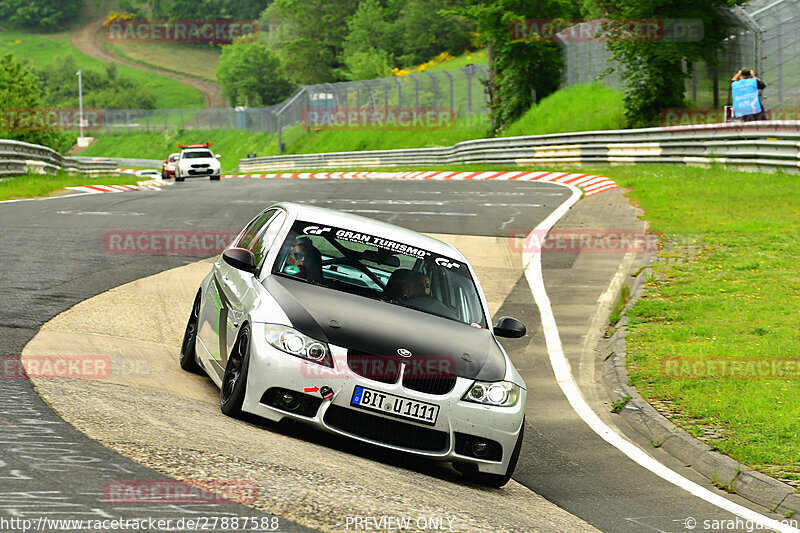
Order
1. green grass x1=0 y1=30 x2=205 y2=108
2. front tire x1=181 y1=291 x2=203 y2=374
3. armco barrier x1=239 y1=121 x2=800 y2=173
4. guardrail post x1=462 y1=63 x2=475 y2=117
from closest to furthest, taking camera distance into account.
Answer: front tire x1=181 y1=291 x2=203 y2=374 < armco barrier x1=239 y1=121 x2=800 y2=173 < guardrail post x1=462 y1=63 x2=475 y2=117 < green grass x1=0 y1=30 x2=205 y2=108

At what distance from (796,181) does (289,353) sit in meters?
17.7

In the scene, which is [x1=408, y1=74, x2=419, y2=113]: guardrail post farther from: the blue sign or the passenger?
the passenger

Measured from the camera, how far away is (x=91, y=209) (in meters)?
22.0

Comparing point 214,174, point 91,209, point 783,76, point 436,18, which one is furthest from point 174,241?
point 436,18

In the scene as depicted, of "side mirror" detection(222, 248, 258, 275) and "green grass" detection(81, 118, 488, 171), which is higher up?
"green grass" detection(81, 118, 488, 171)

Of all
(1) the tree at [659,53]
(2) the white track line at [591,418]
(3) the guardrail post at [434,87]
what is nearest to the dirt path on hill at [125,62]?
(3) the guardrail post at [434,87]

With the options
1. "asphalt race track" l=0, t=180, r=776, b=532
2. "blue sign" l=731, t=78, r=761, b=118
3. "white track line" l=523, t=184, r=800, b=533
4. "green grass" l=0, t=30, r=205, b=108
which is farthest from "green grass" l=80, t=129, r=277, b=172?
"white track line" l=523, t=184, r=800, b=533

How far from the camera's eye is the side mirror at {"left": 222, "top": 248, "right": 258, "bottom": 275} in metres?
7.89

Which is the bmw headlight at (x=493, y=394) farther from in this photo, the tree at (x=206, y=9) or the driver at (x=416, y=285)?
the tree at (x=206, y=9)

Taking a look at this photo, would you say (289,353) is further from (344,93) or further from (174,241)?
(344,93)

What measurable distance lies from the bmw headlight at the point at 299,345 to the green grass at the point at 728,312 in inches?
128

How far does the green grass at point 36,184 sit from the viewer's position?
26614 mm

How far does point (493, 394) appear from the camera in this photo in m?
6.96

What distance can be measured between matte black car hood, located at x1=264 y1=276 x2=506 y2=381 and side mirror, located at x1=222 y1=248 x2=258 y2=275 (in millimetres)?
289
